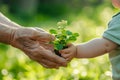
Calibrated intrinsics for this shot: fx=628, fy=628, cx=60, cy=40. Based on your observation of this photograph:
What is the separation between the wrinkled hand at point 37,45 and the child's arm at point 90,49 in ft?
0.34

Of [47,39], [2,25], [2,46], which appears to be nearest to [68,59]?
[47,39]

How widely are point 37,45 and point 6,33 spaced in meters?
0.27

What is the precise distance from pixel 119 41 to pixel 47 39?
21.7 inches

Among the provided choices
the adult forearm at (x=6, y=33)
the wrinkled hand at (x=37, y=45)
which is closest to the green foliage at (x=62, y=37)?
the wrinkled hand at (x=37, y=45)

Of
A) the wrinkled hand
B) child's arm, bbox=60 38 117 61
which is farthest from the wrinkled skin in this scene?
child's arm, bbox=60 38 117 61

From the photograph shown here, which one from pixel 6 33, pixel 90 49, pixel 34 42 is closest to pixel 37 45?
pixel 34 42

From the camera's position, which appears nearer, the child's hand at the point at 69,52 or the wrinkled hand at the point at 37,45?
the child's hand at the point at 69,52

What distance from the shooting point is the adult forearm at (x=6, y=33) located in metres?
4.92

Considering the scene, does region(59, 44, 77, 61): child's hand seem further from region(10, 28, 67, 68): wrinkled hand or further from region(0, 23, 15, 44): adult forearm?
region(0, 23, 15, 44): adult forearm

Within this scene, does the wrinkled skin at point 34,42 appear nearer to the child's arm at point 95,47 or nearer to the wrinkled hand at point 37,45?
the wrinkled hand at point 37,45

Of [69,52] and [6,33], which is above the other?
[6,33]

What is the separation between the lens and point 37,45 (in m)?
4.91

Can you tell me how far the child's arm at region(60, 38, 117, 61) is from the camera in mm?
4750

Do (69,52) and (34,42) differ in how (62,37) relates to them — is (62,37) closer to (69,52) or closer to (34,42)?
(69,52)
